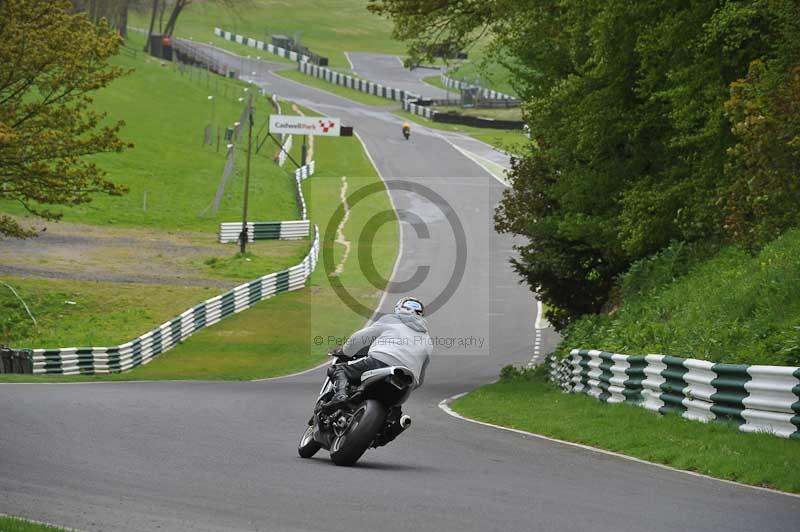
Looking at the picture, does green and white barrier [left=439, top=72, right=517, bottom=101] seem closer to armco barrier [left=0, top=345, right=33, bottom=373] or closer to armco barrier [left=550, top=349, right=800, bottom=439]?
armco barrier [left=0, top=345, right=33, bottom=373]

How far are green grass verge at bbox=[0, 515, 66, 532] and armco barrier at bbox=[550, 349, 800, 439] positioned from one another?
25.7 ft

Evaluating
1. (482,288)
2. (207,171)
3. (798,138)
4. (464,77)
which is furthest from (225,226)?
(464,77)

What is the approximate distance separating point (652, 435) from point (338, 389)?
167 inches

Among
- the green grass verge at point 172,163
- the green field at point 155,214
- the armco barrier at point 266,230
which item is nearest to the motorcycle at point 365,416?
the green field at point 155,214

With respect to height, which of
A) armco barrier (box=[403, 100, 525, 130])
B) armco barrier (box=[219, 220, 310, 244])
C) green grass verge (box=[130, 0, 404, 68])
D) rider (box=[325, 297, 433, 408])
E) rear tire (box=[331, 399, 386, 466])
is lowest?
armco barrier (box=[219, 220, 310, 244])

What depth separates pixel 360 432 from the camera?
1234 cm

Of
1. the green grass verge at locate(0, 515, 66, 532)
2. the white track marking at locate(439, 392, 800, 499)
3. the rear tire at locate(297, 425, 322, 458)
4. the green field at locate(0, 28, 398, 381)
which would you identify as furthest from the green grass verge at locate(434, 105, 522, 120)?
the green grass verge at locate(0, 515, 66, 532)

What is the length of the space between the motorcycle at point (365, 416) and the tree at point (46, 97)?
25.4 metres

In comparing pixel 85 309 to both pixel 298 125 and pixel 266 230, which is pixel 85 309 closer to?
pixel 266 230

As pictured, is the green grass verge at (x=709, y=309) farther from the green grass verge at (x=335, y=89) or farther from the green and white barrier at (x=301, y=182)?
the green grass verge at (x=335, y=89)

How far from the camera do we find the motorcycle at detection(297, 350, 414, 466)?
12328 mm

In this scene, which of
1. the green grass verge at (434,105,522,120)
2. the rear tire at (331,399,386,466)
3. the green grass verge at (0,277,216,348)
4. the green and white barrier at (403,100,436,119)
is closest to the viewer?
the rear tire at (331,399,386,466)

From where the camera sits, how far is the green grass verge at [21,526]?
812 cm

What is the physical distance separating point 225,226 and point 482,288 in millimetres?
14122
